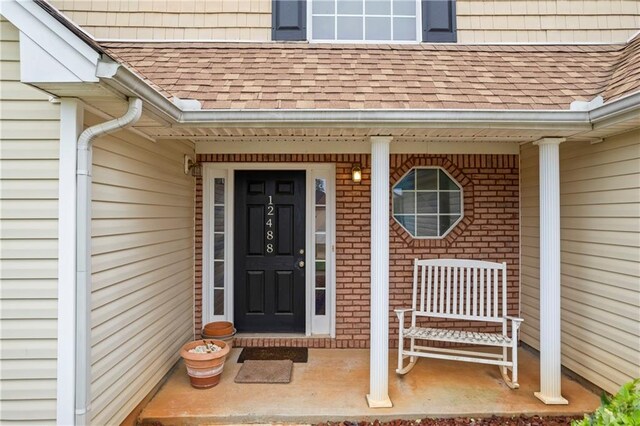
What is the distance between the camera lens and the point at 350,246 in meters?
4.29

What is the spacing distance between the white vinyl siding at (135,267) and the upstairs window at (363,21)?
88.9 inches

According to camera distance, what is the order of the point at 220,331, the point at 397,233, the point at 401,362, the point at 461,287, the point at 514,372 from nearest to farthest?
the point at 514,372
the point at 401,362
the point at 461,287
the point at 220,331
the point at 397,233

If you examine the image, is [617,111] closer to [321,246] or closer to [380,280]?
[380,280]

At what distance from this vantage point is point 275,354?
408 cm

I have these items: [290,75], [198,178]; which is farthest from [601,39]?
[198,178]

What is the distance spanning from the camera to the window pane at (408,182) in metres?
4.36

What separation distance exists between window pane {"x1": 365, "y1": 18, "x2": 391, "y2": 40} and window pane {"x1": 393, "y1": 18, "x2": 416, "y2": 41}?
87mm

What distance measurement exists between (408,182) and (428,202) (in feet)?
1.14

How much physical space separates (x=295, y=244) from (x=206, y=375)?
5.70ft

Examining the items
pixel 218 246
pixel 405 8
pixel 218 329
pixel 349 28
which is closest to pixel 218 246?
pixel 218 246

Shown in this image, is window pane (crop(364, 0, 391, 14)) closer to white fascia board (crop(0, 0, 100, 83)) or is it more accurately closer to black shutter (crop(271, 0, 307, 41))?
black shutter (crop(271, 0, 307, 41))

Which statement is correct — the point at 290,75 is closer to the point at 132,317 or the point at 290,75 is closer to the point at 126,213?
the point at 126,213

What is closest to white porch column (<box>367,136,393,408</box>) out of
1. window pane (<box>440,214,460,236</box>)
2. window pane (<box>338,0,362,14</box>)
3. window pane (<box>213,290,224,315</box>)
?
window pane (<box>440,214,460,236</box>)

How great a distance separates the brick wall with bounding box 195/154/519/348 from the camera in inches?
169
